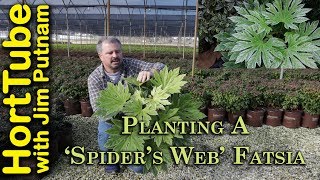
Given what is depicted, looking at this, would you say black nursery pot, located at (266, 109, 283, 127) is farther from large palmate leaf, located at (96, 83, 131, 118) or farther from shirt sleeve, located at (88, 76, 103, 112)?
large palmate leaf, located at (96, 83, 131, 118)

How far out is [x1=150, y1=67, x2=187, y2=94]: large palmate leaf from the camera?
1.94 meters

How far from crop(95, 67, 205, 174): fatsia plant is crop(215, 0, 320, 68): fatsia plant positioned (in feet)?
9.54

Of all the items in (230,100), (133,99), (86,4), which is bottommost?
(230,100)

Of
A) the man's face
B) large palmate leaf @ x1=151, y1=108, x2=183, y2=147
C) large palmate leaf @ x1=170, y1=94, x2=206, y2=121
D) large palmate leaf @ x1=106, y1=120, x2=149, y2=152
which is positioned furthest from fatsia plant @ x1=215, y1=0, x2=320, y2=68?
large palmate leaf @ x1=106, y1=120, x2=149, y2=152

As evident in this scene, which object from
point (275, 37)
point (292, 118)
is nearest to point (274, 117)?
point (292, 118)

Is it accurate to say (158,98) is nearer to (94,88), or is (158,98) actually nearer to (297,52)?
(94,88)

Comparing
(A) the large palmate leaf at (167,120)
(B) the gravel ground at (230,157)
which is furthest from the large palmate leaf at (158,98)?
(B) the gravel ground at (230,157)

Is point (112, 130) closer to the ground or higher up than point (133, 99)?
closer to the ground

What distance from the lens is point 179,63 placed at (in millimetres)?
6453

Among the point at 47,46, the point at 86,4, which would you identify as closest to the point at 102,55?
the point at 47,46

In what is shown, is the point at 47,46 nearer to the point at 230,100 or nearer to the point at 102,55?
the point at 102,55

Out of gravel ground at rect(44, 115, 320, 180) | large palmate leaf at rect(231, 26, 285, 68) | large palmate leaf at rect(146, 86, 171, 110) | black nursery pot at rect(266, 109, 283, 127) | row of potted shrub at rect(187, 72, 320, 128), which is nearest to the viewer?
large palmate leaf at rect(146, 86, 171, 110)

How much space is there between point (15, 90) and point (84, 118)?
1.11 m

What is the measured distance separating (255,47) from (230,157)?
5.94 feet
